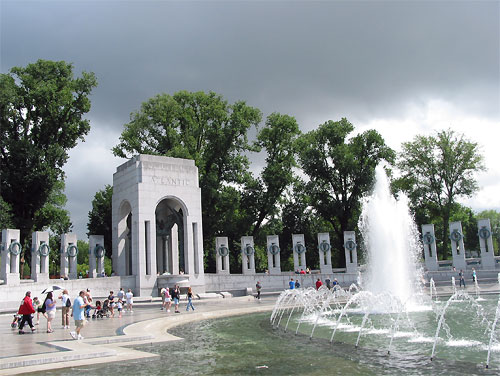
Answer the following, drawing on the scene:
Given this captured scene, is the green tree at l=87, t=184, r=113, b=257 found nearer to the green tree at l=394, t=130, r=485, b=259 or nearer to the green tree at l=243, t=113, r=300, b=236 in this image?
the green tree at l=243, t=113, r=300, b=236

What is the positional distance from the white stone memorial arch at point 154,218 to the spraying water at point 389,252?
12.7 metres

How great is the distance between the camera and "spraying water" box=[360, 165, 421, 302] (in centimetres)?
2588

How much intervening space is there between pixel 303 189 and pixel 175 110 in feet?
52.6

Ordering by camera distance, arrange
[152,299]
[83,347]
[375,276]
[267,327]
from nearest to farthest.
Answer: [83,347], [267,327], [375,276], [152,299]

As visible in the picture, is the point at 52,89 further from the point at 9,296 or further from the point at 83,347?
the point at 83,347

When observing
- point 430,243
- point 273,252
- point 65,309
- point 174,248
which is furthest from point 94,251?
point 430,243

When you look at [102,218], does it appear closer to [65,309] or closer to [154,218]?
[154,218]

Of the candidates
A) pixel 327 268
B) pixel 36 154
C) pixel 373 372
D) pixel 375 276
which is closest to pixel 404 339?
pixel 373 372

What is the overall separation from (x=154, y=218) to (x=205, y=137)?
51.5ft

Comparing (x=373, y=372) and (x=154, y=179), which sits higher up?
(x=154, y=179)

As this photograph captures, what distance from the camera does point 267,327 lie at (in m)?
17.6

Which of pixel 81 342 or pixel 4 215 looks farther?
pixel 4 215

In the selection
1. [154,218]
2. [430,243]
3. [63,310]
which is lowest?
[63,310]

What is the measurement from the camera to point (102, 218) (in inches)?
2042
